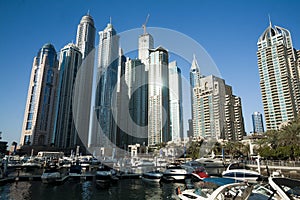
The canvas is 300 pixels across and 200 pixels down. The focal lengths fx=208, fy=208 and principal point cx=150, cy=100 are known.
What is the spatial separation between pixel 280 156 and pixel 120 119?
333 ft

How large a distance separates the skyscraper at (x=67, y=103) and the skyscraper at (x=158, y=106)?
140 ft

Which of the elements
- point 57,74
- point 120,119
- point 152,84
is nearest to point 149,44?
point 152,84

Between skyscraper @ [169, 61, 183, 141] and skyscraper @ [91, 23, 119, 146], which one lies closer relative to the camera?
skyscraper @ [169, 61, 183, 141]

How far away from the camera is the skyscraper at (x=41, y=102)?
321 feet

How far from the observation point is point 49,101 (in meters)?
104

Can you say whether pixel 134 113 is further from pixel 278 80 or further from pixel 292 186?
pixel 292 186

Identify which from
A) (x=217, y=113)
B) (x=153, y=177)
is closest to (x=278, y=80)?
→ (x=217, y=113)

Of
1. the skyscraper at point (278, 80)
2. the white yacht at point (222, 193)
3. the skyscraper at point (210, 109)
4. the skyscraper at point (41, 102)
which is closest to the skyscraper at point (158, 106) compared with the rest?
the skyscraper at point (210, 109)

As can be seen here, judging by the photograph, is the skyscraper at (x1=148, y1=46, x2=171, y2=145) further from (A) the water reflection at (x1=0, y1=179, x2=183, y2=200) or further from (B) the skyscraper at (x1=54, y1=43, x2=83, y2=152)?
(A) the water reflection at (x1=0, y1=179, x2=183, y2=200)

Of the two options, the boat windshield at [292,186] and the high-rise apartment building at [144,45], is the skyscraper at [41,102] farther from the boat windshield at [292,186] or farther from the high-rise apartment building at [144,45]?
the boat windshield at [292,186]

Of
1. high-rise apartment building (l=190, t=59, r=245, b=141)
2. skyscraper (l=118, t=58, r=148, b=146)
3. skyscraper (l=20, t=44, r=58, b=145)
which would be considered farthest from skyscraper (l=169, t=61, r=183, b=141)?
skyscraper (l=20, t=44, r=58, b=145)

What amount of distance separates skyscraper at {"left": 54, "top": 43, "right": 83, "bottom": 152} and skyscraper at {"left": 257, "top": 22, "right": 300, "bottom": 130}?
317ft

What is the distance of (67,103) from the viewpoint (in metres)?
115

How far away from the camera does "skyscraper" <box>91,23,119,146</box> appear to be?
405 ft
